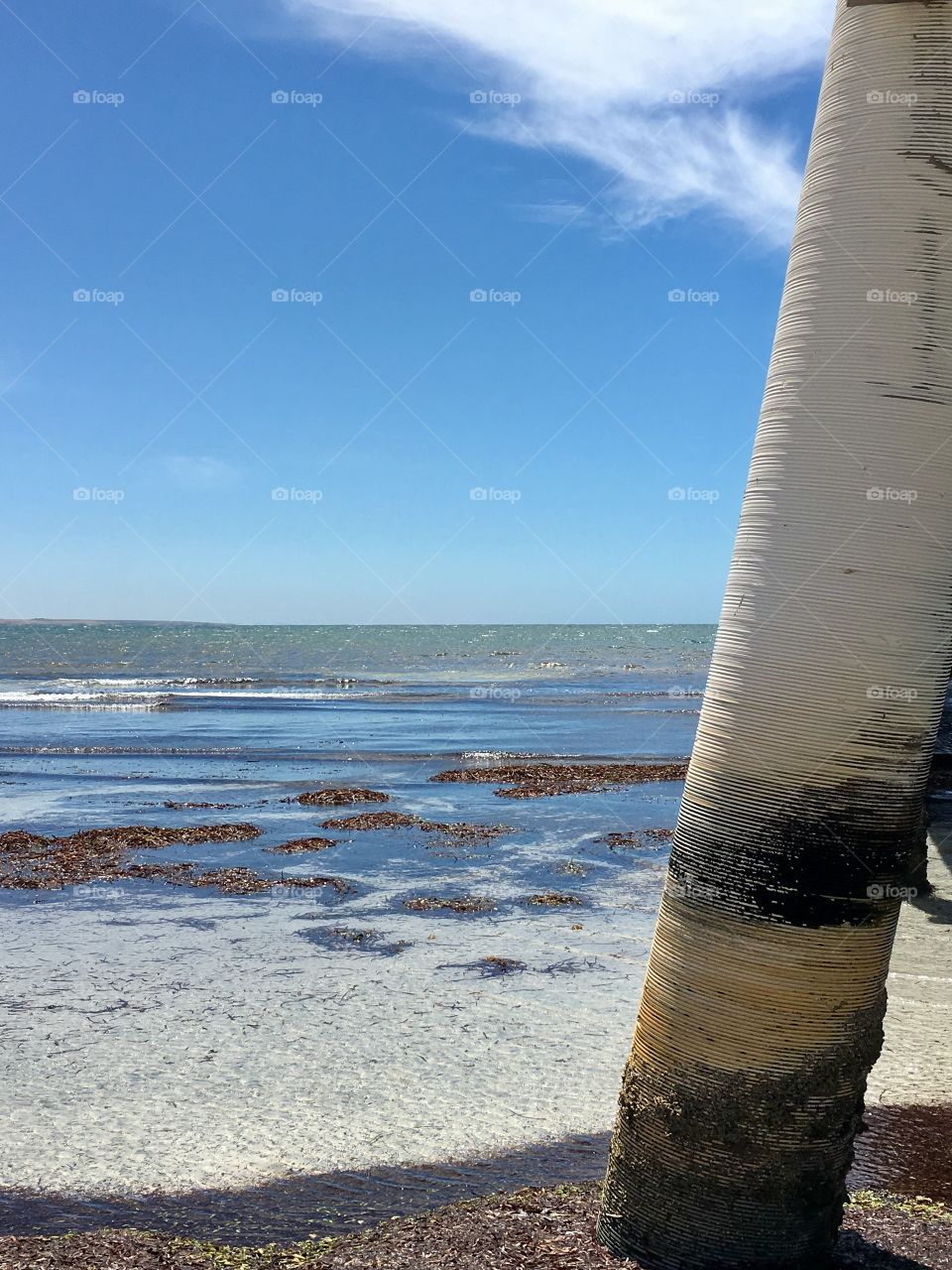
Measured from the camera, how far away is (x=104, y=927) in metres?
12.5

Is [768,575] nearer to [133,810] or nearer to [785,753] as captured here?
[785,753]

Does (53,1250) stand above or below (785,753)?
below

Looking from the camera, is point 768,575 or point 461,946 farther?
point 461,946

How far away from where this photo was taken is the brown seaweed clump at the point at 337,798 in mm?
22609

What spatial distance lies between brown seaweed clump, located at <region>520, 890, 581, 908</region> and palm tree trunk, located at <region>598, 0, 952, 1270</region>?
28.5 ft

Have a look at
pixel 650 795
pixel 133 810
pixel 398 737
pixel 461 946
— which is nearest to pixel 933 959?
pixel 461 946

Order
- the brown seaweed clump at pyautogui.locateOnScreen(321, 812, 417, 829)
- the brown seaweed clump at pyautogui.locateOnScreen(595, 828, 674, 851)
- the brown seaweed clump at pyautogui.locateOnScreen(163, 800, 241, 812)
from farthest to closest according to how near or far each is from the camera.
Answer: the brown seaweed clump at pyautogui.locateOnScreen(163, 800, 241, 812), the brown seaweed clump at pyautogui.locateOnScreen(321, 812, 417, 829), the brown seaweed clump at pyautogui.locateOnScreen(595, 828, 674, 851)

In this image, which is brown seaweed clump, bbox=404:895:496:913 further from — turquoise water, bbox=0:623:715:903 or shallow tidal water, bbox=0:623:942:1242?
turquoise water, bbox=0:623:715:903

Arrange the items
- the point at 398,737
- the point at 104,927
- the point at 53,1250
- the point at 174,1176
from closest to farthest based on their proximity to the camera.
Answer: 1. the point at 53,1250
2. the point at 174,1176
3. the point at 104,927
4. the point at 398,737

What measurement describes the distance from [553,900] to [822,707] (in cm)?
976

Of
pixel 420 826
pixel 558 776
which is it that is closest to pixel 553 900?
pixel 420 826

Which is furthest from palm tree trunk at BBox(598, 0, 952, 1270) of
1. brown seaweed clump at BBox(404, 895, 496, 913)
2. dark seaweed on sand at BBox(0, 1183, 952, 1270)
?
brown seaweed clump at BBox(404, 895, 496, 913)

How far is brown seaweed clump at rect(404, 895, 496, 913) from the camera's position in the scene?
522 inches

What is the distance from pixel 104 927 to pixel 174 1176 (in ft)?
22.2
